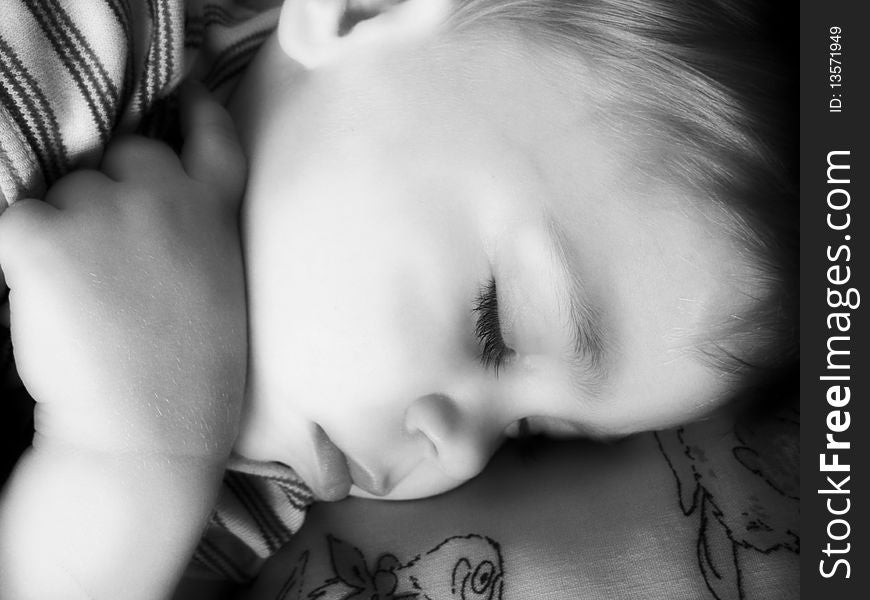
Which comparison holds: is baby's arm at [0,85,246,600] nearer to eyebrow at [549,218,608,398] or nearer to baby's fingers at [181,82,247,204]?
baby's fingers at [181,82,247,204]

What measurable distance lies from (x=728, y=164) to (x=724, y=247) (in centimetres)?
8

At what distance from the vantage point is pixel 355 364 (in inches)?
31.2

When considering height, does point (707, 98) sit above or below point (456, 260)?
above

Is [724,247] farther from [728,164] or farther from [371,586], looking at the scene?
[371,586]

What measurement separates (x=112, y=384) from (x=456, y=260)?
0.32 metres

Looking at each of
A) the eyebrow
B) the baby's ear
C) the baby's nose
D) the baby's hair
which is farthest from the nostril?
the baby's ear

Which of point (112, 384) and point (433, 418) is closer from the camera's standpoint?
point (112, 384)

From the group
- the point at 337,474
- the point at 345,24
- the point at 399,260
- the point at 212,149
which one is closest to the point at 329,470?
the point at 337,474

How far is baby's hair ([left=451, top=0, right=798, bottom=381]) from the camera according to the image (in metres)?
0.76

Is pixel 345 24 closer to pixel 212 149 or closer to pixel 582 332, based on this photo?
pixel 212 149

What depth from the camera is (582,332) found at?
0.78 metres

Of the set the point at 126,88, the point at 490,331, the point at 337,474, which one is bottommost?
the point at 337,474

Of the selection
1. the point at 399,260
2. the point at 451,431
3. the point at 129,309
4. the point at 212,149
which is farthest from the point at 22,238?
the point at 451,431

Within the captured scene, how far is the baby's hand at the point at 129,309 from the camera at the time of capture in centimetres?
70
